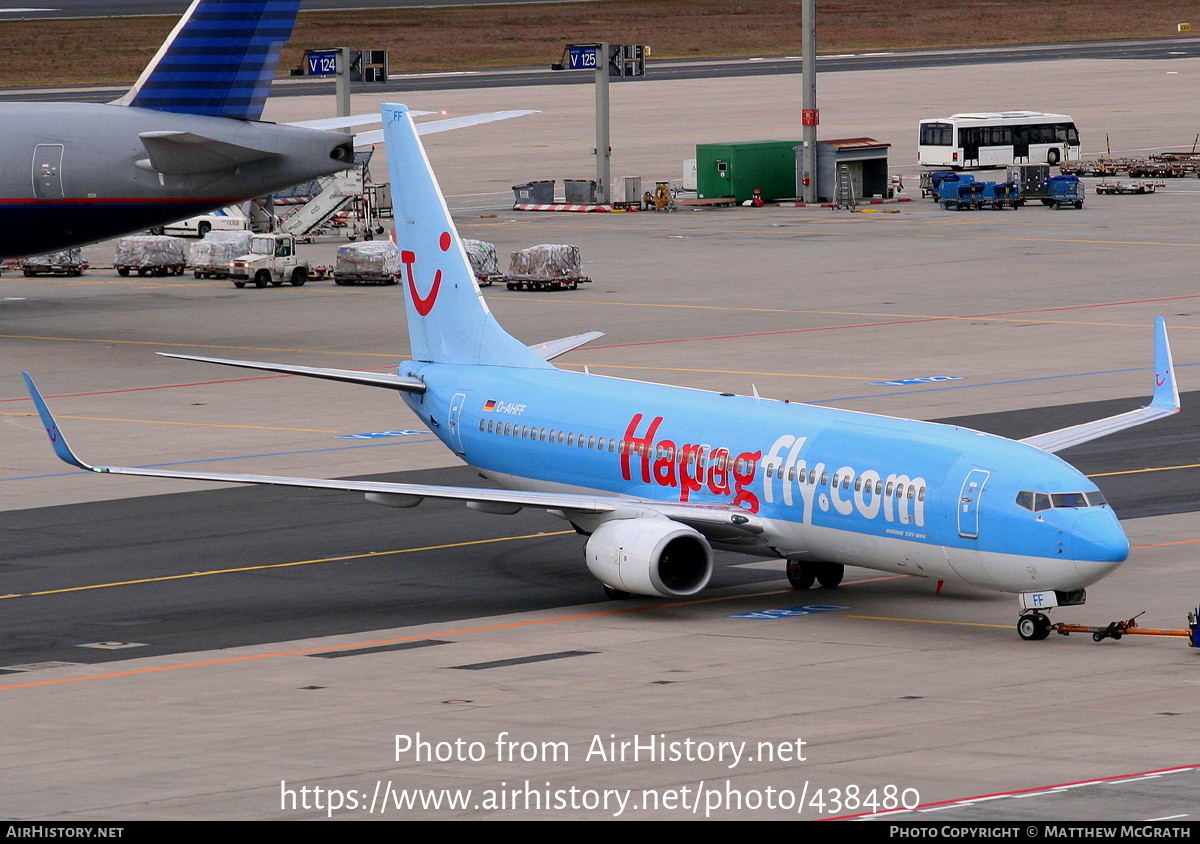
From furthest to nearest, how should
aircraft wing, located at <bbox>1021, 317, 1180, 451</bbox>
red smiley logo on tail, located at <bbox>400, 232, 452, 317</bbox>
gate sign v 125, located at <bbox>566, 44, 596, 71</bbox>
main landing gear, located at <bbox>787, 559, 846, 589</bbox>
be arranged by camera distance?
gate sign v 125, located at <bbox>566, 44, 596, 71</bbox> < red smiley logo on tail, located at <bbox>400, 232, 452, 317</bbox> < aircraft wing, located at <bbox>1021, 317, 1180, 451</bbox> < main landing gear, located at <bbox>787, 559, 846, 589</bbox>

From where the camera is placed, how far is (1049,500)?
30.2 metres

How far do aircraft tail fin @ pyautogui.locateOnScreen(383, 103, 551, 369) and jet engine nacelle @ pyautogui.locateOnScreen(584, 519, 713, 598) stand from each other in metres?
7.02

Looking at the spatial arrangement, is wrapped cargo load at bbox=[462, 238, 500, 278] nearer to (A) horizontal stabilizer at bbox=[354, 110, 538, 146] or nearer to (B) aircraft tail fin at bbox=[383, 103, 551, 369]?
(A) horizontal stabilizer at bbox=[354, 110, 538, 146]

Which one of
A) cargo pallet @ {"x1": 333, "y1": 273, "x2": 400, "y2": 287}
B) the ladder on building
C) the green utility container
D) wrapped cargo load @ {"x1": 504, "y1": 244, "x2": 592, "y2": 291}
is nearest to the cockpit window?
wrapped cargo load @ {"x1": 504, "y1": 244, "x2": 592, "y2": 291}

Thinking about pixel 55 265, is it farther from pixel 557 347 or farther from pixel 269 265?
pixel 557 347

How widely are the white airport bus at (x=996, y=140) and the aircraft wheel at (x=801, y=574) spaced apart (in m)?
79.1

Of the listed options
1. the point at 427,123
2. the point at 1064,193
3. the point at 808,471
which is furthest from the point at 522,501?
the point at 1064,193

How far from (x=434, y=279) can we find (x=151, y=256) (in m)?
47.0

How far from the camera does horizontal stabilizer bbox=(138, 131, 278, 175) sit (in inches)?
2451

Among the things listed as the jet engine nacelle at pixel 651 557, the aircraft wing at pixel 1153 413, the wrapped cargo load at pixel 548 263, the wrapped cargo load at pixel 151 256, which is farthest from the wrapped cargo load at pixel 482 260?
the jet engine nacelle at pixel 651 557

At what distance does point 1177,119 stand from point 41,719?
12785 cm

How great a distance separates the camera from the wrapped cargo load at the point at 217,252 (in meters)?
82.9

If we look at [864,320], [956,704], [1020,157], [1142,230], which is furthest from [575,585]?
[1020,157]

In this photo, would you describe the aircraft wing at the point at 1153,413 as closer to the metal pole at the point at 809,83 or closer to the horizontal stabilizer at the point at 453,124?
the horizontal stabilizer at the point at 453,124
